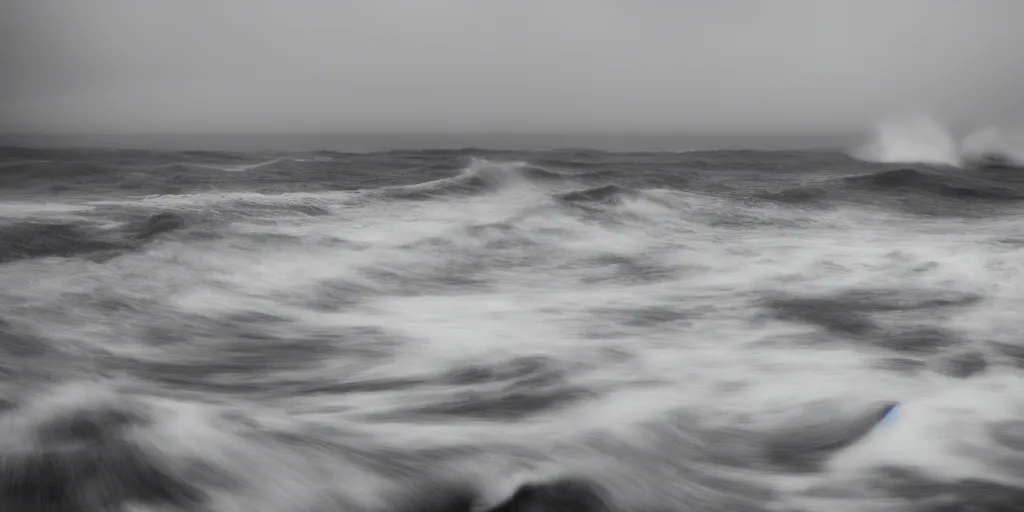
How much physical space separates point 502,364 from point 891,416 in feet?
5.79

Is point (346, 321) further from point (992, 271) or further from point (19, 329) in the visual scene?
point (992, 271)

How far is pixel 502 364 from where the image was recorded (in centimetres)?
421

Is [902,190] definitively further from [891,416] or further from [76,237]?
[76,237]

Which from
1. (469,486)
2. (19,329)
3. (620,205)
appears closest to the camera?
(469,486)

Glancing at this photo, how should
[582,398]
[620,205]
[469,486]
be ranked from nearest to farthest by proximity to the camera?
[469,486] < [582,398] < [620,205]

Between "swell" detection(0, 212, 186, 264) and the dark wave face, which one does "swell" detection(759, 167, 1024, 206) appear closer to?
the dark wave face

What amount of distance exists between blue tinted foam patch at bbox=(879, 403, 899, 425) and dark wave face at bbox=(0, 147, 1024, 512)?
1 cm

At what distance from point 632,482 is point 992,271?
17.3 feet

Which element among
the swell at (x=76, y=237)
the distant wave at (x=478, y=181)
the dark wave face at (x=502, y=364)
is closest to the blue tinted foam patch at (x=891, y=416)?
the dark wave face at (x=502, y=364)

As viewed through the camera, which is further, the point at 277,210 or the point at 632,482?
the point at 277,210

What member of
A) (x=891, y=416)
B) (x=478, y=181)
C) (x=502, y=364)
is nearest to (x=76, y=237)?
(x=502, y=364)

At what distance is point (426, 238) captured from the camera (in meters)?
8.36

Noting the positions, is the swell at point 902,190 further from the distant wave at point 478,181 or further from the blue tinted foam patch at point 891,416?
the blue tinted foam patch at point 891,416

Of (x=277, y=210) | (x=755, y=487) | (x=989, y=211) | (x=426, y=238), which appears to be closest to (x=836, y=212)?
(x=989, y=211)
